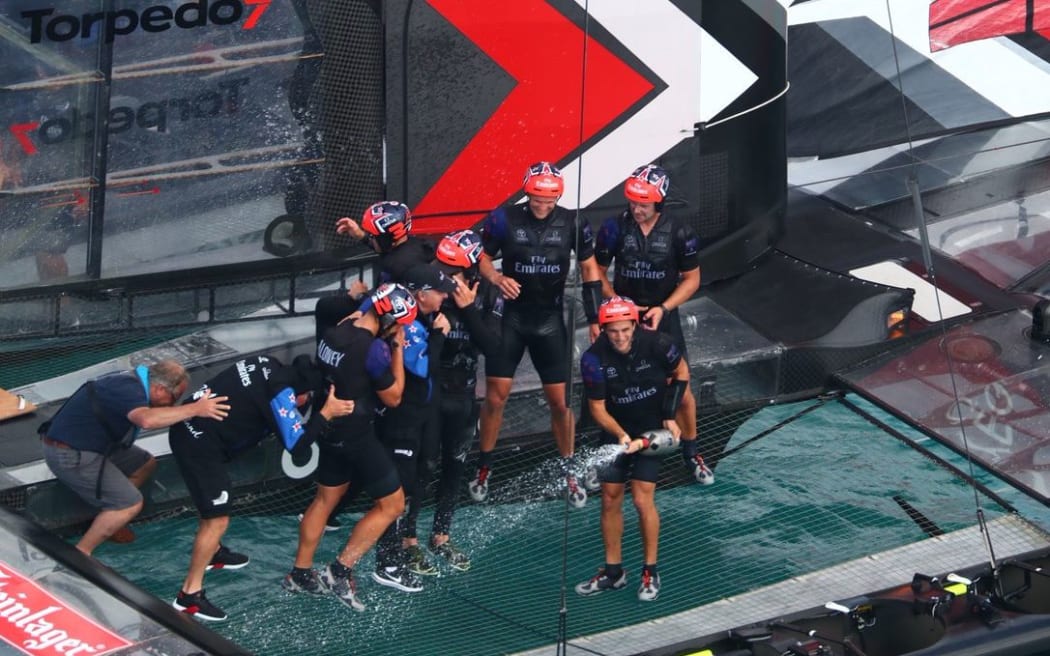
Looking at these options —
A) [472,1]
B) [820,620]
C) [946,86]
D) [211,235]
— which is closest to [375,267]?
[211,235]

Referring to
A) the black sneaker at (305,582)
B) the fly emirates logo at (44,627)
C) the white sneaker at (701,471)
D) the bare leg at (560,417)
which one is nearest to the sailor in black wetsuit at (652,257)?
the white sneaker at (701,471)

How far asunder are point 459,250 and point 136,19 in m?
1.94

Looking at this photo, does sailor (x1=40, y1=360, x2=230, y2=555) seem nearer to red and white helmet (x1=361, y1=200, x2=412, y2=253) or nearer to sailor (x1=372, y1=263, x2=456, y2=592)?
sailor (x1=372, y1=263, x2=456, y2=592)

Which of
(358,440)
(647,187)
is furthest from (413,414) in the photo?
(647,187)

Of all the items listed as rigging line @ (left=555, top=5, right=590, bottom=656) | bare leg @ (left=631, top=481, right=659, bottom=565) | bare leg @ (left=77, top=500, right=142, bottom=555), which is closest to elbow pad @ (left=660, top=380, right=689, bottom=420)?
bare leg @ (left=631, top=481, right=659, bottom=565)

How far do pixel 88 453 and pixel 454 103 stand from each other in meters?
2.66

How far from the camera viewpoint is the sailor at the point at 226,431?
695 centimetres

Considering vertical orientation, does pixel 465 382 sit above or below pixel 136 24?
below

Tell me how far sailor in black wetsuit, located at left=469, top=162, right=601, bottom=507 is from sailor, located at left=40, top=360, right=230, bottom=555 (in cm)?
161

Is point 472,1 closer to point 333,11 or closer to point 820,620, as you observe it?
point 333,11

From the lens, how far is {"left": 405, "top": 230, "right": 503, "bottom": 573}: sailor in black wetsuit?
24.7 feet

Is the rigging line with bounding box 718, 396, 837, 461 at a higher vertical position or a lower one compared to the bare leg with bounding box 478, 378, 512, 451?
lower

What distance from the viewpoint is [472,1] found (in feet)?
27.2

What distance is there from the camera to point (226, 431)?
6.98 meters
